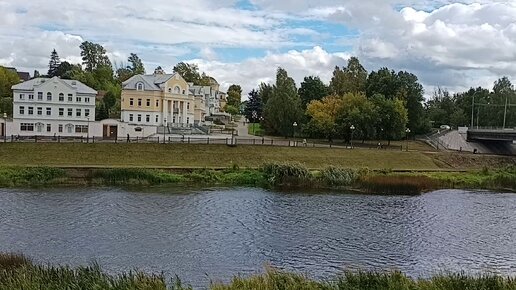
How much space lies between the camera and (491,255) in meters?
27.2

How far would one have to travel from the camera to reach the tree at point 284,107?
87.8m

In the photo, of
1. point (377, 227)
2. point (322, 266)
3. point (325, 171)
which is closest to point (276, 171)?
point (325, 171)

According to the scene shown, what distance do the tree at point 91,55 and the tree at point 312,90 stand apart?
57.9 metres

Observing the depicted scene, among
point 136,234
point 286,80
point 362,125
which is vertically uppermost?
point 286,80

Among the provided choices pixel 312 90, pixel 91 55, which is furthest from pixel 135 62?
pixel 312 90

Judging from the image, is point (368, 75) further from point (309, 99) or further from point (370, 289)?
point (370, 289)

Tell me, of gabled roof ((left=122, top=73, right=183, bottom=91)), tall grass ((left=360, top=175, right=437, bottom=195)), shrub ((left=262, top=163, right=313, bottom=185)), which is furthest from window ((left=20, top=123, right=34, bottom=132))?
tall grass ((left=360, top=175, right=437, bottom=195))

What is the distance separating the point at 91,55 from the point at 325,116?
74.7m

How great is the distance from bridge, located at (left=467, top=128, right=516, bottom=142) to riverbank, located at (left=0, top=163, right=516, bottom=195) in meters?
23.0

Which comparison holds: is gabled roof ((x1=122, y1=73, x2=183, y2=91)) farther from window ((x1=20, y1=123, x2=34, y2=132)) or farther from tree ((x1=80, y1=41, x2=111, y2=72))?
tree ((x1=80, y1=41, x2=111, y2=72))

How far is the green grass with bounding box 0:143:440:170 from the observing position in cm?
5753

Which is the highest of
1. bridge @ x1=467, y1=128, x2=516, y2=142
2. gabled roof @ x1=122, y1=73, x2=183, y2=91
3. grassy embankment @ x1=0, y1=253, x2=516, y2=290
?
gabled roof @ x1=122, y1=73, x2=183, y2=91

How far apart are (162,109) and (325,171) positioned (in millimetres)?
39415

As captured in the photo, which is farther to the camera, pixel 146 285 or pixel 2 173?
pixel 2 173
